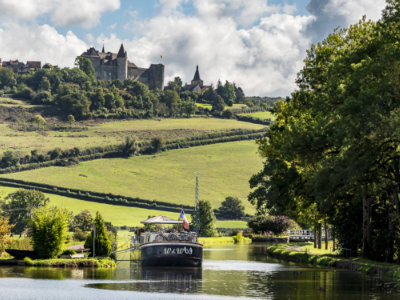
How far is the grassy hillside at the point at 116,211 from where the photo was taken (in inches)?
5934

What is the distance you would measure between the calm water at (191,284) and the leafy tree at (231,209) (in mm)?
114787

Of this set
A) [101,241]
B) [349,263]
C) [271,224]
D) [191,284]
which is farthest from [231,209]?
[191,284]

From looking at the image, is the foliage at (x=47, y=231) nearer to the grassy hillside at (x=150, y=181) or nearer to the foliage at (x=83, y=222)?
the foliage at (x=83, y=222)

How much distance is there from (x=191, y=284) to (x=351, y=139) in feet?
39.3

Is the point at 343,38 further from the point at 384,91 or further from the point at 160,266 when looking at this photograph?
the point at 160,266

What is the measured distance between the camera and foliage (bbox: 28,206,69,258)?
4812 centimetres

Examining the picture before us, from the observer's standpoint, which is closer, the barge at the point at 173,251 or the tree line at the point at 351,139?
the tree line at the point at 351,139

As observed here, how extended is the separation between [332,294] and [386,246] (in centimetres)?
1582

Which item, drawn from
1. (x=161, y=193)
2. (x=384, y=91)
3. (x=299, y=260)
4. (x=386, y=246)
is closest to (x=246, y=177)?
A: (x=161, y=193)

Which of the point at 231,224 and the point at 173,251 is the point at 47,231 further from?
the point at 231,224

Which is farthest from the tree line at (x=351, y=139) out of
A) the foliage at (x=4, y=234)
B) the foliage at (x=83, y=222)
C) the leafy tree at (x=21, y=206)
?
the leafy tree at (x=21, y=206)

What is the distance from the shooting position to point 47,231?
4803cm

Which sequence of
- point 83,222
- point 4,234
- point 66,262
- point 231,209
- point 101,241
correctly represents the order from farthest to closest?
point 231,209
point 83,222
point 101,241
point 4,234
point 66,262

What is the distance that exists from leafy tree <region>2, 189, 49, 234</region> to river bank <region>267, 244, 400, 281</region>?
6012cm
